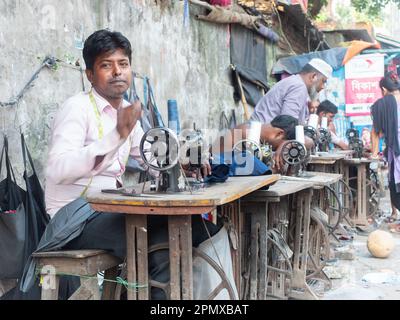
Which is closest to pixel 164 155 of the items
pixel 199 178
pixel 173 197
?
pixel 173 197

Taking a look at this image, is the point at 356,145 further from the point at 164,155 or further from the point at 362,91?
the point at 164,155

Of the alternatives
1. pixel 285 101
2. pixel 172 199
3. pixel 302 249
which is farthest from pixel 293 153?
pixel 172 199

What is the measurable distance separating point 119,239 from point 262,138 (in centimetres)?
218

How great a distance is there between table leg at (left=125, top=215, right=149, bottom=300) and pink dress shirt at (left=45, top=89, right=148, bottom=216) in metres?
0.33

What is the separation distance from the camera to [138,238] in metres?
2.14

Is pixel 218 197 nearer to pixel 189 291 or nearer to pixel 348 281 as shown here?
pixel 189 291

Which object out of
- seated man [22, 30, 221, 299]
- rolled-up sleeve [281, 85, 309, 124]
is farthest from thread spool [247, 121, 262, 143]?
rolled-up sleeve [281, 85, 309, 124]

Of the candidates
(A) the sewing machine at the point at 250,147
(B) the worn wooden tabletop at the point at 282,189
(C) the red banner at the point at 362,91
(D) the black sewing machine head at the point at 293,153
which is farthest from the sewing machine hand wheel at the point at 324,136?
(C) the red banner at the point at 362,91

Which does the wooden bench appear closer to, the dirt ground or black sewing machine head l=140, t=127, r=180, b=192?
black sewing machine head l=140, t=127, r=180, b=192

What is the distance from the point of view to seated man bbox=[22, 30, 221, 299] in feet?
7.25

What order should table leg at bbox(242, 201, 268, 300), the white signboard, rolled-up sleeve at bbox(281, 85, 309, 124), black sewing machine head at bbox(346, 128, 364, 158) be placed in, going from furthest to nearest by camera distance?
the white signboard < black sewing machine head at bbox(346, 128, 364, 158) < rolled-up sleeve at bbox(281, 85, 309, 124) < table leg at bbox(242, 201, 268, 300)

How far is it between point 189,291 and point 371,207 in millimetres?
5756

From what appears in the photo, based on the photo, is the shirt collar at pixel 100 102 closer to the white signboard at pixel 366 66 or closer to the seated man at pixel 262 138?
the seated man at pixel 262 138

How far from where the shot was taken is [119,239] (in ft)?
7.31
